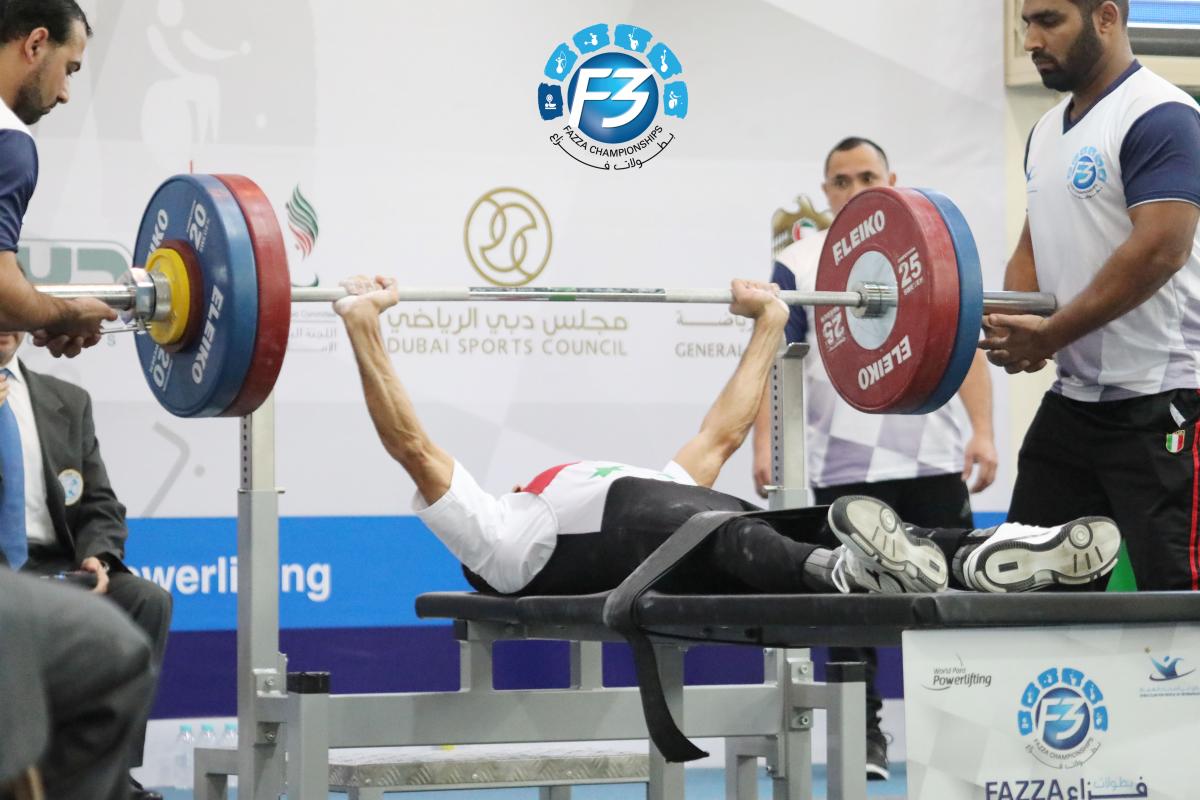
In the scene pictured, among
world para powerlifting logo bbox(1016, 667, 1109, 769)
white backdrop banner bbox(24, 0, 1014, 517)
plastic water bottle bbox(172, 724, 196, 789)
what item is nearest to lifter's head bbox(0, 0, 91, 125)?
white backdrop banner bbox(24, 0, 1014, 517)

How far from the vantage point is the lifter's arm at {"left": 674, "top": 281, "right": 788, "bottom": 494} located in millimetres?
3461

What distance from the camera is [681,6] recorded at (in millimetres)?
4836

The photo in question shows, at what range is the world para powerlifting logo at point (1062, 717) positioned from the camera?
2.12 metres

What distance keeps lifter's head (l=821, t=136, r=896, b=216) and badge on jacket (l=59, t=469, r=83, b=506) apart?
6.91 ft

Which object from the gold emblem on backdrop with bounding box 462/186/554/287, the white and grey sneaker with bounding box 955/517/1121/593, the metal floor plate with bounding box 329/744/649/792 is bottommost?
the metal floor plate with bounding box 329/744/649/792

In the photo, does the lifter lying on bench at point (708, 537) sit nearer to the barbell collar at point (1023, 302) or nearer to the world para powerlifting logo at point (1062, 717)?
the world para powerlifting logo at point (1062, 717)

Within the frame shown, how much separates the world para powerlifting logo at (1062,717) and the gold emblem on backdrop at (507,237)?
2729 millimetres

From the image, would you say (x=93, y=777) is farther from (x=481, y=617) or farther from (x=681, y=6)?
(x=681, y=6)

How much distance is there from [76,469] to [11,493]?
26cm

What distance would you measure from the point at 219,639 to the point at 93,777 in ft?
10.7

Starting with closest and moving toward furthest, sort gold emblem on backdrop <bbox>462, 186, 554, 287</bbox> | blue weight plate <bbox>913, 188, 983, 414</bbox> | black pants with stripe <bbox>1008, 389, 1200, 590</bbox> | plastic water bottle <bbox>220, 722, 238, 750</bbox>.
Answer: black pants with stripe <bbox>1008, 389, 1200, 590</bbox> → blue weight plate <bbox>913, 188, 983, 414</bbox> → plastic water bottle <bbox>220, 722, 238, 750</bbox> → gold emblem on backdrop <bbox>462, 186, 554, 287</bbox>

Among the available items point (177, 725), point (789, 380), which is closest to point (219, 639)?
point (177, 725)

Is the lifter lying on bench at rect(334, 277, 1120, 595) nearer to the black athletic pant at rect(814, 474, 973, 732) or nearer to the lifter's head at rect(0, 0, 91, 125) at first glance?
the lifter's head at rect(0, 0, 91, 125)

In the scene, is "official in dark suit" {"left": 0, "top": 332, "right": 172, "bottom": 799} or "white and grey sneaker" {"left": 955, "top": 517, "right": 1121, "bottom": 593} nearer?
"white and grey sneaker" {"left": 955, "top": 517, "right": 1121, "bottom": 593}
